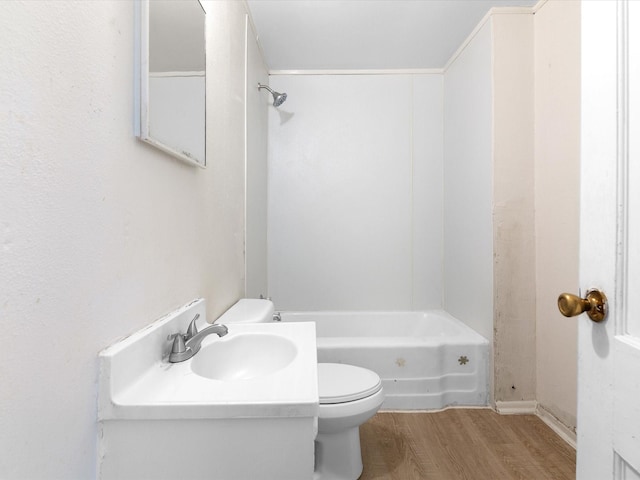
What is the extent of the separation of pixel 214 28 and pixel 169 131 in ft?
2.46

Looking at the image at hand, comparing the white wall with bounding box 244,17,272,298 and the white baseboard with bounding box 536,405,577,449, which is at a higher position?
the white wall with bounding box 244,17,272,298

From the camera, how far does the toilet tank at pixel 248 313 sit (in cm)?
146

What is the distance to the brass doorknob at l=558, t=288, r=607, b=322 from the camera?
67 cm

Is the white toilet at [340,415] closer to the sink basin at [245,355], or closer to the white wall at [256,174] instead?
the sink basin at [245,355]

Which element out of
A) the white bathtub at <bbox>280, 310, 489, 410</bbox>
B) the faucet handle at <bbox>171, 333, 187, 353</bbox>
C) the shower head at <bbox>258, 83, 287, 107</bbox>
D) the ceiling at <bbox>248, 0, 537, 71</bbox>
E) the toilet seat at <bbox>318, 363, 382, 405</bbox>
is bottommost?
the white bathtub at <bbox>280, 310, 489, 410</bbox>

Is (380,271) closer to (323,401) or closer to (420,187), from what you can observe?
(420,187)

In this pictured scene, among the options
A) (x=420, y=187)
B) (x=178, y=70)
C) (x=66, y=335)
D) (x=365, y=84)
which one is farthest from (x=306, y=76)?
(x=66, y=335)

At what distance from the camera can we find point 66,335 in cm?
63

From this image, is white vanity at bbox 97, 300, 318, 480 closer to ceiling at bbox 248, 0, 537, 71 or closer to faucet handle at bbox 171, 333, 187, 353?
faucet handle at bbox 171, 333, 187, 353

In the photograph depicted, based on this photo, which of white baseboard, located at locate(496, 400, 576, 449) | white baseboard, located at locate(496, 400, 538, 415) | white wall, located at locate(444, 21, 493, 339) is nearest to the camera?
white baseboard, located at locate(496, 400, 576, 449)

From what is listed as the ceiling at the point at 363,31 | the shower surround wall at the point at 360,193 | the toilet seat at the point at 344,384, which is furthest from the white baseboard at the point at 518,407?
the ceiling at the point at 363,31

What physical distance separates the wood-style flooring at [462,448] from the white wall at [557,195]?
210 millimetres

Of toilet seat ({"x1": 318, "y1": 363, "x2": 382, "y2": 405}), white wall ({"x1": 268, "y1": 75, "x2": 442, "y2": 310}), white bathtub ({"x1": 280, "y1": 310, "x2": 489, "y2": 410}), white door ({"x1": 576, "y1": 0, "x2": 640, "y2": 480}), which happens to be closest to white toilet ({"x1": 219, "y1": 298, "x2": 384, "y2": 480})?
toilet seat ({"x1": 318, "y1": 363, "x2": 382, "y2": 405})

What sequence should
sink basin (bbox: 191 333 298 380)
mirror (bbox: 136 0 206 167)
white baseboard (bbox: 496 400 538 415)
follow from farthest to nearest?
1. white baseboard (bbox: 496 400 538 415)
2. sink basin (bbox: 191 333 298 380)
3. mirror (bbox: 136 0 206 167)
